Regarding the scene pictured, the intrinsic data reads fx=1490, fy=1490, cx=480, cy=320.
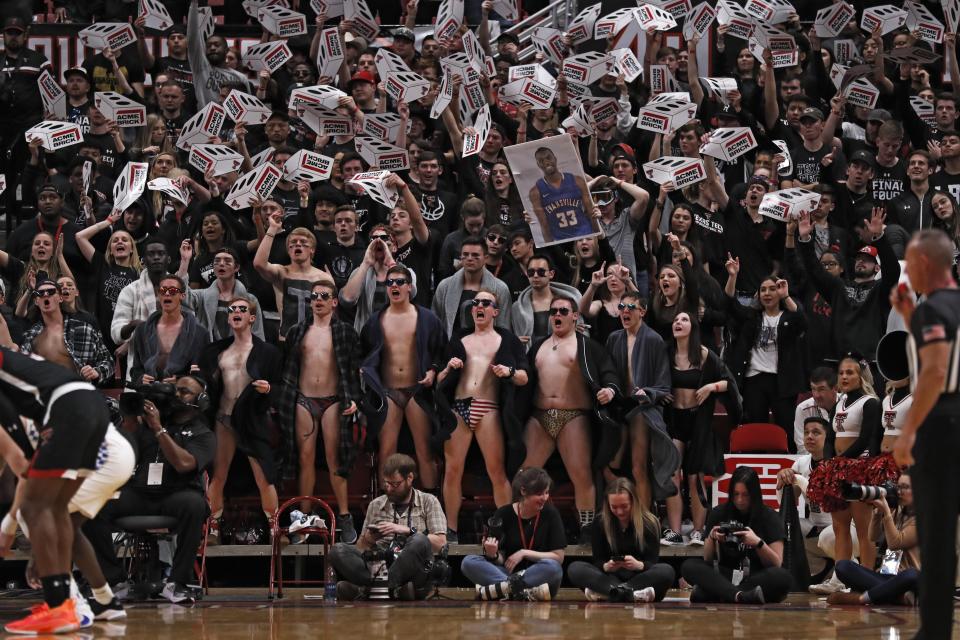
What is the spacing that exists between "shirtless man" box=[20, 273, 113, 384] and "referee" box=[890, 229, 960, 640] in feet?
24.0

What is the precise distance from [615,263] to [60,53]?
9029 millimetres

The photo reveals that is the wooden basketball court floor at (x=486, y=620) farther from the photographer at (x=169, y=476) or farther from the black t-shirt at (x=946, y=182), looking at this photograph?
the black t-shirt at (x=946, y=182)

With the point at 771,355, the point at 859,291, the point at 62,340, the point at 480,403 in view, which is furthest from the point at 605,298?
the point at 62,340

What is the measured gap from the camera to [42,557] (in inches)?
324

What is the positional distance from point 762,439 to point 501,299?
97.7 inches

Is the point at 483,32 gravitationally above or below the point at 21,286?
above

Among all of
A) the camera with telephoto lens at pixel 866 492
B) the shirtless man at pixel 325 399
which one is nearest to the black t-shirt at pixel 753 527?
the camera with telephoto lens at pixel 866 492

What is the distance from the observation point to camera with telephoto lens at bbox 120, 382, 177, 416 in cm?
1045

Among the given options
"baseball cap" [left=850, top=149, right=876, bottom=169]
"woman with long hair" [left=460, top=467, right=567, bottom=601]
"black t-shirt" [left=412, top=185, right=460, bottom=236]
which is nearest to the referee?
"woman with long hair" [left=460, top=467, right=567, bottom=601]

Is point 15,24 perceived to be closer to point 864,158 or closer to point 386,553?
point 386,553

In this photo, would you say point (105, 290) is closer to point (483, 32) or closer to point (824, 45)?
point (483, 32)

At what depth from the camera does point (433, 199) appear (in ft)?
45.9

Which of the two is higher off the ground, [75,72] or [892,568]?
[75,72]

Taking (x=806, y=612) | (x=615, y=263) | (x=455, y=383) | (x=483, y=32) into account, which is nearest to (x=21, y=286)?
(x=455, y=383)
